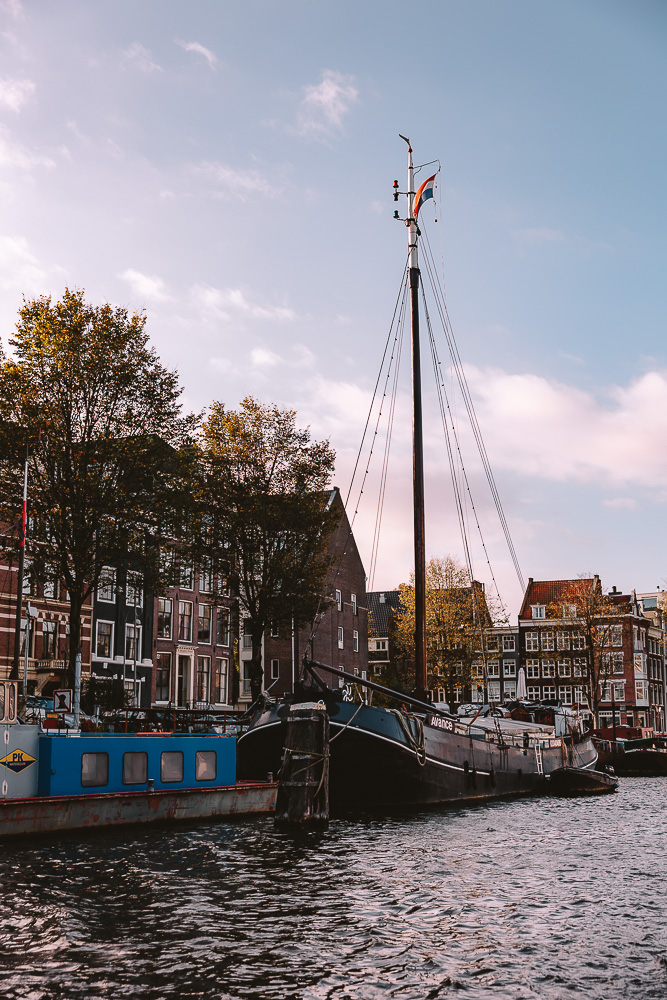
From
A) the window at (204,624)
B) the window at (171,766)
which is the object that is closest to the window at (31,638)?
the window at (204,624)

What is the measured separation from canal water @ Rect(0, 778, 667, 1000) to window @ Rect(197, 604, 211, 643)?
49.3 m

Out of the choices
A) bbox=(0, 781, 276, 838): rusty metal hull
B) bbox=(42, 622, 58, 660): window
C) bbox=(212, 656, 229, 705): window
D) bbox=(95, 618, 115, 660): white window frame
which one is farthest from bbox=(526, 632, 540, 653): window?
bbox=(0, 781, 276, 838): rusty metal hull

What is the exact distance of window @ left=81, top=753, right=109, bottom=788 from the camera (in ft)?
85.4

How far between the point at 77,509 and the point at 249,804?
14.0 metres

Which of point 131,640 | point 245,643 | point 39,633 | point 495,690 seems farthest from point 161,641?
point 495,690

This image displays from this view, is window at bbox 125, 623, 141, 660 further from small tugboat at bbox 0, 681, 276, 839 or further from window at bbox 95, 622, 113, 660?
small tugboat at bbox 0, 681, 276, 839

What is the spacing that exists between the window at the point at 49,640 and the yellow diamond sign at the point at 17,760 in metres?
33.8

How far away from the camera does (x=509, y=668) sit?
380ft

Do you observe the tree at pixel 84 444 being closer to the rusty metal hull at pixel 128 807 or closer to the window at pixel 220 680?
the rusty metal hull at pixel 128 807

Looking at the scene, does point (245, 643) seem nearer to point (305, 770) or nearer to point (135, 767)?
point (135, 767)

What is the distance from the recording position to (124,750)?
27.2 metres

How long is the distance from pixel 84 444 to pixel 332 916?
27.1 meters

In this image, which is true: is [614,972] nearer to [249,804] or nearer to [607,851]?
[607,851]

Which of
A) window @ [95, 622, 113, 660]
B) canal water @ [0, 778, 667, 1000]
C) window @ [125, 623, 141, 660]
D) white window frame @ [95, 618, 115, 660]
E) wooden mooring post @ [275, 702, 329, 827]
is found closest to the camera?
canal water @ [0, 778, 667, 1000]
